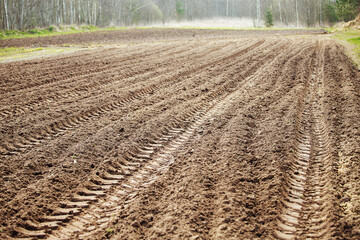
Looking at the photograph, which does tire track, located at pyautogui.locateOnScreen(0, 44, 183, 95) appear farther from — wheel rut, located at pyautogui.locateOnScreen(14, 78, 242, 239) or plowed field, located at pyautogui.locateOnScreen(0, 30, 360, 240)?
wheel rut, located at pyautogui.locateOnScreen(14, 78, 242, 239)

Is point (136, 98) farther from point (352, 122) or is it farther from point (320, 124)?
point (352, 122)

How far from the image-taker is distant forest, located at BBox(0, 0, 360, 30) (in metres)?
34.5

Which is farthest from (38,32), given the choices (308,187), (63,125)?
(308,187)

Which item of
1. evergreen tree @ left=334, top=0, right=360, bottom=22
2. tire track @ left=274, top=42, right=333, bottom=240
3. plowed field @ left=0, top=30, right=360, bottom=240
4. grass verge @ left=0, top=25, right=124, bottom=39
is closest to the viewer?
tire track @ left=274, top=42, right=333, bottom=240

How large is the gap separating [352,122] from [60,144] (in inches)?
219

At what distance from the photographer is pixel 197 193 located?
3.74 metres

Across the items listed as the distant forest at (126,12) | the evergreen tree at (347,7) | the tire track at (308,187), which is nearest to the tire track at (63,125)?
the tire track at (308,187)

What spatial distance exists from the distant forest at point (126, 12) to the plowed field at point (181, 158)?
29.5 meters

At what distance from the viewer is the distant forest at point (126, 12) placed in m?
34.5

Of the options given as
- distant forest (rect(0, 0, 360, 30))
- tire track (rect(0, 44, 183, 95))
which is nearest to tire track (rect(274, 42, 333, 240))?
tire track (rect(0, 44, 183, 95))

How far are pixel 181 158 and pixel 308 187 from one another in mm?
1944

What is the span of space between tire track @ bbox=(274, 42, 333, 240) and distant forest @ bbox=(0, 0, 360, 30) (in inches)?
1314

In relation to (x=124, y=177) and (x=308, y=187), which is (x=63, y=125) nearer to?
(x=124, y=177)

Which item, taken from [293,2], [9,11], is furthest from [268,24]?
[9,11]
